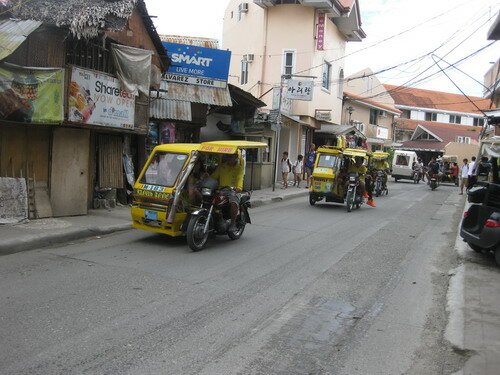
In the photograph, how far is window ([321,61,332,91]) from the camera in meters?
29.1

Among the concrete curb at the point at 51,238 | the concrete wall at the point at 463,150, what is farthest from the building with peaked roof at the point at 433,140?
the concrete curb at the point at 51,238

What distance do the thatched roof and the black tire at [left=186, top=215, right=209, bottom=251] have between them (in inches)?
190

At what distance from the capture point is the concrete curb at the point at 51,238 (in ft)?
26.7

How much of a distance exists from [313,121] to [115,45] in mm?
17812

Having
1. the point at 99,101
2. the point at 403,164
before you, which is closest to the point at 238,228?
the point at 99,101

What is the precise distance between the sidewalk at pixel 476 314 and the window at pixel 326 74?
71.9 feet

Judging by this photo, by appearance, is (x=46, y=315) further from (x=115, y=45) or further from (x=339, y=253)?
(x=115, y=45)

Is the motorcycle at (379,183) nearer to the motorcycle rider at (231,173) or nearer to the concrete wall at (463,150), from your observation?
the motorcycle rider at (231,173)

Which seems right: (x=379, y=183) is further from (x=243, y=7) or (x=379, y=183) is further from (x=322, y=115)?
(x=243, y=7)

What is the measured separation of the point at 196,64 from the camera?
15992mm

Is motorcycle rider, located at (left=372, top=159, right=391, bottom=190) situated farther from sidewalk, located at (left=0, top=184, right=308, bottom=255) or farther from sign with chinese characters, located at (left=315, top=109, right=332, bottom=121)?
sidewalk, located at (left=0, top=184, right=308, bottom=255)

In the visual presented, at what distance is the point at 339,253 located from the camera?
9.16 metres

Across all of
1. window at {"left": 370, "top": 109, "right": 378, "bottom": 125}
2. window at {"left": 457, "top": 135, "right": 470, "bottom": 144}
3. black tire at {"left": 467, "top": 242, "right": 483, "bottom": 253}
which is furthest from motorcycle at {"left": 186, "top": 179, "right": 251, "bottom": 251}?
window at {"left": 457, "top": 135, "right": 470, "bottom": 144}

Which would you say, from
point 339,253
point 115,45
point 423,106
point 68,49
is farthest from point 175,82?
point 423,106
